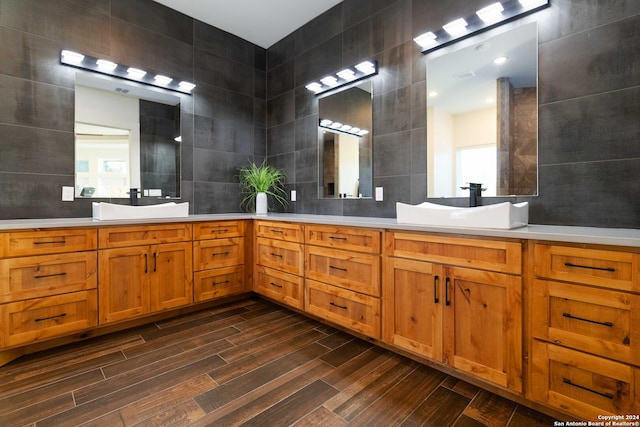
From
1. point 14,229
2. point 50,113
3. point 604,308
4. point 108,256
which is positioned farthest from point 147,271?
point 604,308

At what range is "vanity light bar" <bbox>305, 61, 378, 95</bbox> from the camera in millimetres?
2707

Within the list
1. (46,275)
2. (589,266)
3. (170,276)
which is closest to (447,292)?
(589,266)

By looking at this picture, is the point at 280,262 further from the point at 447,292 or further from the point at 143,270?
the point at 447,292

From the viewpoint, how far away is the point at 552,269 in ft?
4.42

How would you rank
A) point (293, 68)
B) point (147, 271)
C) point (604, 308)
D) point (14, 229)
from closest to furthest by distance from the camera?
1. point (604, 308)
2. point (14, 229)
3. point (147, 271)
4. point (293, 68)

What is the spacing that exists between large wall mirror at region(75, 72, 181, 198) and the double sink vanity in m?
0.65

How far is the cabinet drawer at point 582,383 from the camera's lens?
3.91 feet

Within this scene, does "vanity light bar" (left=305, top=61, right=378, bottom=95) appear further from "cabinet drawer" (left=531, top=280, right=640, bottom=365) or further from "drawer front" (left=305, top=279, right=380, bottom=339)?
"cabinet drawer" (left=531, top=280, right=640, bottom=365)

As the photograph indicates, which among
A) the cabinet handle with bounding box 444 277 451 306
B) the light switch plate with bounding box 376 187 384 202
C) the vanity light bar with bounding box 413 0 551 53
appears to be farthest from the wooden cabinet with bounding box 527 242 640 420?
the vanity light bar with bounding box 413 0 551 53

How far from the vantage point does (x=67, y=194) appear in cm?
252

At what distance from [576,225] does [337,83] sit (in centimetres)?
227

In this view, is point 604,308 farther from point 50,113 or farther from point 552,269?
point 50,113

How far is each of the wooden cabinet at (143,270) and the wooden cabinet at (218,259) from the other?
0.08m

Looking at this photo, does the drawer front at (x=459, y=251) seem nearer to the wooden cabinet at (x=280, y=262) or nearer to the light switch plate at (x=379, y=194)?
the light switch plate at (x=379, y=194)
